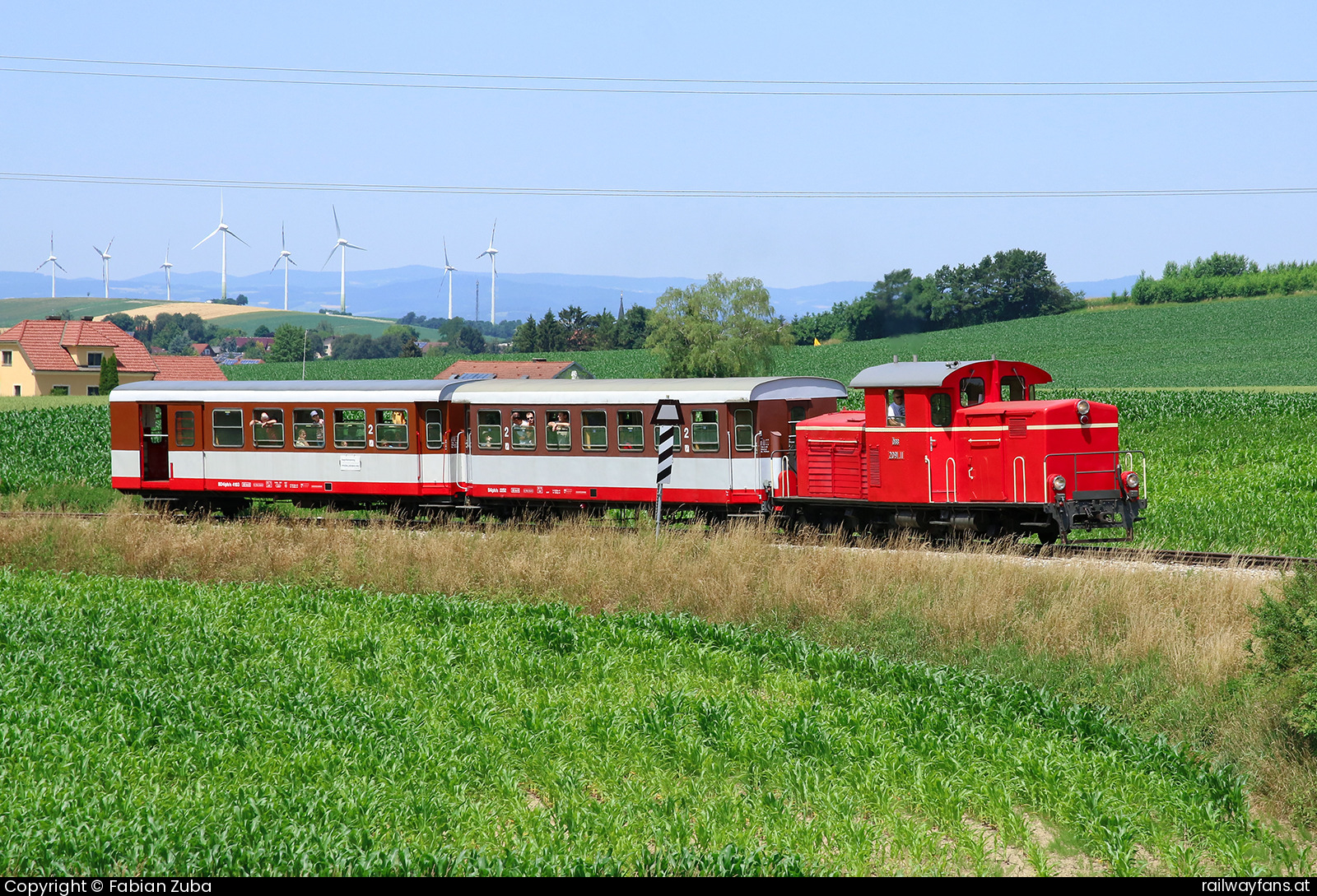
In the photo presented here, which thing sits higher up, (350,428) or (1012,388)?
(1012,388)

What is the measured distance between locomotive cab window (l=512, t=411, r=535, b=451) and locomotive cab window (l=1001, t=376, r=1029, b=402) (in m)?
9.48

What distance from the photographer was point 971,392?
1820 centimetres

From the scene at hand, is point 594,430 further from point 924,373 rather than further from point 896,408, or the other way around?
point 924,373

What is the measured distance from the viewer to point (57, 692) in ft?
33.7

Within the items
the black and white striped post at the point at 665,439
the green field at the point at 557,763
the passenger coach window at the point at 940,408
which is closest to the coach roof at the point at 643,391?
the black and white striped post at the point at 665,439

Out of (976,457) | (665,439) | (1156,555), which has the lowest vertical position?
(1156,555)

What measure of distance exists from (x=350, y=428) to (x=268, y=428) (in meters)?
2.12

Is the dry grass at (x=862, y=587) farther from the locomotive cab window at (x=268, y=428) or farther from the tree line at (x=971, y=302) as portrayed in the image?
the tree line at (x=971, y=302)

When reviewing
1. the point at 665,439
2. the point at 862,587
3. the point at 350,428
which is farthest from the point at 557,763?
the point at 350,428

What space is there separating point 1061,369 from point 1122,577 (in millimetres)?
72478

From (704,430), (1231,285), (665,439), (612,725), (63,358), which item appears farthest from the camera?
(1231,285)

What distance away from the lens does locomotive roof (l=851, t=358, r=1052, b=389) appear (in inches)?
707

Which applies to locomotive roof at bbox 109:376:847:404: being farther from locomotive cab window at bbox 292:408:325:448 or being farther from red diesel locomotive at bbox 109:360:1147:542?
locomotive cab window at bbox 292:408:325:448

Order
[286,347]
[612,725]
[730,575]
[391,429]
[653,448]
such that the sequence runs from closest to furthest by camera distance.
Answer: [612,725]
[730,575]
[653,448]
[391,429]
[286,347]
